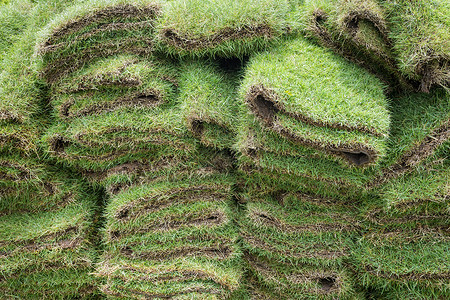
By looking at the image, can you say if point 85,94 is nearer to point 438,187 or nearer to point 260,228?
point 260,228

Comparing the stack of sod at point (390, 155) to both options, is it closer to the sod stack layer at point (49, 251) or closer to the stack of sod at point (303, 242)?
the stack of sod at point (303, 242)

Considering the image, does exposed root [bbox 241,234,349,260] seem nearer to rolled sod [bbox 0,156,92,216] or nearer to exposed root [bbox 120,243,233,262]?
exposed root [bbox 120,243,233,262]

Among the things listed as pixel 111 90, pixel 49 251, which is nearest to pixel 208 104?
pixel 111 90

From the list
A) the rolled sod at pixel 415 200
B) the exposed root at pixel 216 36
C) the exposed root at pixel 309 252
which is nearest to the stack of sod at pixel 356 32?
the exposed root at pixel 216 36

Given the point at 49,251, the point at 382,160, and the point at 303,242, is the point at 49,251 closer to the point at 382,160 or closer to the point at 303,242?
the point at 303,242

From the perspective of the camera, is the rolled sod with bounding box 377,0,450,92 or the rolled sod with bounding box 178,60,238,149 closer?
the rolled sod with bounding box 377,0,450,92

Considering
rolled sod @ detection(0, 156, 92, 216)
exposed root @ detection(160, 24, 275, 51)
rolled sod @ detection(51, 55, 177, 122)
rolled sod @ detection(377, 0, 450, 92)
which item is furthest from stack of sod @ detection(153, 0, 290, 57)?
rolled sod @ detection(0, 156, 92, 216)
